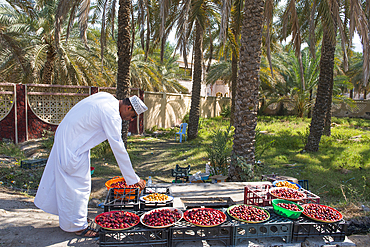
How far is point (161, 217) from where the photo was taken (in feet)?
10.7

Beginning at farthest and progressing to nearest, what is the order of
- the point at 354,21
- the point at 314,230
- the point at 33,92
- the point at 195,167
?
1. the point at 33,92
2. the point at 195,167
3. the point at 354,21
4. the point at 314,230

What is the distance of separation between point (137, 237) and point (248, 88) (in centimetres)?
416

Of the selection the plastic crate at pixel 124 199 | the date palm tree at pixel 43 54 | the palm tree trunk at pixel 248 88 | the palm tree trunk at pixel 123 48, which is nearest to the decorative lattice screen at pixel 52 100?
the date palm tree at pixel 43 54

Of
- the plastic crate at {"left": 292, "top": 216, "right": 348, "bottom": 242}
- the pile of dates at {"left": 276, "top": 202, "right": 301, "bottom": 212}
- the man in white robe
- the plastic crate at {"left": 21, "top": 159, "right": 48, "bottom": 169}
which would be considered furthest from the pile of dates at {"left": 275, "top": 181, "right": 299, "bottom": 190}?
the plastic crate at {"left": 21, "top": 159, "right": 48, "bottom": 169}

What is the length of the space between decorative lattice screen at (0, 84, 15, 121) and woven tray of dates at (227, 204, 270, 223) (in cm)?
962

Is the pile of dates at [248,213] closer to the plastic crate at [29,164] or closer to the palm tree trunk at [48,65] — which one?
the plastic crate at [29,164]

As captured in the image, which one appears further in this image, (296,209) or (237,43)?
(237,43)

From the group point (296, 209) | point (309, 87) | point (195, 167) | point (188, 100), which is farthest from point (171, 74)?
point (296, 209)

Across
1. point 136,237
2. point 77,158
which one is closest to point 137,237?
point 136,237

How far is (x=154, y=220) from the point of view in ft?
10.6

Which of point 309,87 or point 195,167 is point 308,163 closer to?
point 195,167

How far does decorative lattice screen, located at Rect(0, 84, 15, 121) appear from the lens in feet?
31.8

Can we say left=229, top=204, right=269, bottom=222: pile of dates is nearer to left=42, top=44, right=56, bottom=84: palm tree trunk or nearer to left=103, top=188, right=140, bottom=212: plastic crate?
left=103, top=188, right=140, bottom=212: plastic crate

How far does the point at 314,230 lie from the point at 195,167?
5.04 meters
